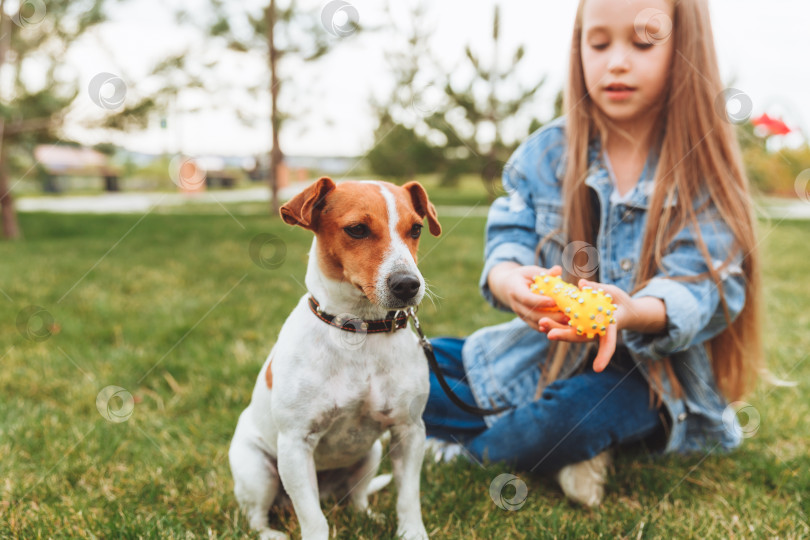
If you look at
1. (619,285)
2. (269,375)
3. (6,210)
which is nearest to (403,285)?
(269,375)

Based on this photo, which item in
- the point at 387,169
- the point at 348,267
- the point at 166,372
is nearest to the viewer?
the point at 348,267

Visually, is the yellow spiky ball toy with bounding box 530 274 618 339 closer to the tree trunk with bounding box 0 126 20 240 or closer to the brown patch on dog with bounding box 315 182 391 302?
the brown patch on dog with bounding box 315 182 391 302

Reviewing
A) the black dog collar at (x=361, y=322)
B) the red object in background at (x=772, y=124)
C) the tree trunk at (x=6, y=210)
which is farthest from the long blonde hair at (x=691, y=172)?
the tree trunk at (x=6, y=210)

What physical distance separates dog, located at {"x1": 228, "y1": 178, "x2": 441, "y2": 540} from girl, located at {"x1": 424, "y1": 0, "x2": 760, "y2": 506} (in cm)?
54

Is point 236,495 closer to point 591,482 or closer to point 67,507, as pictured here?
point 67,507

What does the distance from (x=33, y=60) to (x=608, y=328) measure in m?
12.3

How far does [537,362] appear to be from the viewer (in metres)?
2.94

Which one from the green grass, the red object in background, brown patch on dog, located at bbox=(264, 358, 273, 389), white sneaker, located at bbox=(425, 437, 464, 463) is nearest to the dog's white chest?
brown patch on dog, located at bbox=(264, 358, 273, 389)

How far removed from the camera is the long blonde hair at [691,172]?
2.61m

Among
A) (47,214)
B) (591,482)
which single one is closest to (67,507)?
(591,482)

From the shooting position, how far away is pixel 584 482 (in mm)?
2508

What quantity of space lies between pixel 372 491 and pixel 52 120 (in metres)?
10.2

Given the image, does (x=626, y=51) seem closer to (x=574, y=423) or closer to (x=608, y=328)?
(x=608, y=328)

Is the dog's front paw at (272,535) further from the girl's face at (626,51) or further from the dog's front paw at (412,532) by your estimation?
the girl's face at (626,51)
